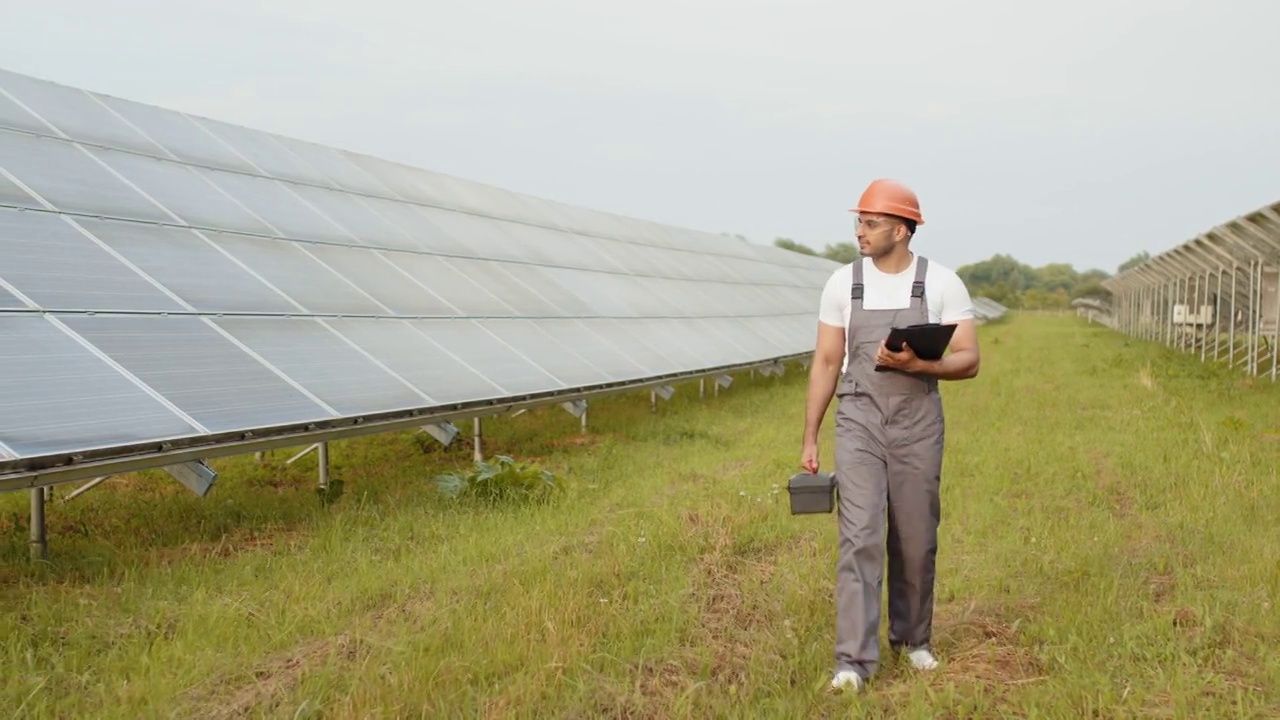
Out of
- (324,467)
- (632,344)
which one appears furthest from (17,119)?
(632,344)

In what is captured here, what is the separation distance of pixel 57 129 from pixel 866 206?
25.8ft

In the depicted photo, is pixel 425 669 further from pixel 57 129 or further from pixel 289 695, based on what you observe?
pixel 57 129

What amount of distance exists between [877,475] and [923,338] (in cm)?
63

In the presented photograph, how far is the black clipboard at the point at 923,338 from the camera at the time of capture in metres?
3.82

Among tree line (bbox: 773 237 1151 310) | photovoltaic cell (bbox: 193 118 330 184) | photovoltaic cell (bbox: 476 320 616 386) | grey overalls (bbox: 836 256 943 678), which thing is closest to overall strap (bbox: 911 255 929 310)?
grey overalls (bbox: 836 256 943 678)

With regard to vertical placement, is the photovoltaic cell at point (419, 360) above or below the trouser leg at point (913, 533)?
above

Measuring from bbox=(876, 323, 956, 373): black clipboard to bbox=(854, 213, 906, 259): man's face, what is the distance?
41 cm

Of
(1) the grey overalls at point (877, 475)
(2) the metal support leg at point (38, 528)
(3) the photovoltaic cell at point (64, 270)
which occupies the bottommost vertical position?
(2) the metal support leg at point (38, 528)

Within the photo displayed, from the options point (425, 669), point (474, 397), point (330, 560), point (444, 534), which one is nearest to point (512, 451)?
point (474, 397)

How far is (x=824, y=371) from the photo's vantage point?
14.3 feet

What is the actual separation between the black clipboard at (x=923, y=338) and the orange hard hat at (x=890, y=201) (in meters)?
0.52

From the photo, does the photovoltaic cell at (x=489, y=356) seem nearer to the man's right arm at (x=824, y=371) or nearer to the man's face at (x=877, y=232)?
the man's right arm at (x=824, y=371)

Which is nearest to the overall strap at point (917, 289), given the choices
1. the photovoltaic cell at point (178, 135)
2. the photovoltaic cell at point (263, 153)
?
the photovoltaic cell at point (178, 135)

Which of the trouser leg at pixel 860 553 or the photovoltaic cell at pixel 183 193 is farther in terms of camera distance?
the photovoltaic cell at pixel 183 193
